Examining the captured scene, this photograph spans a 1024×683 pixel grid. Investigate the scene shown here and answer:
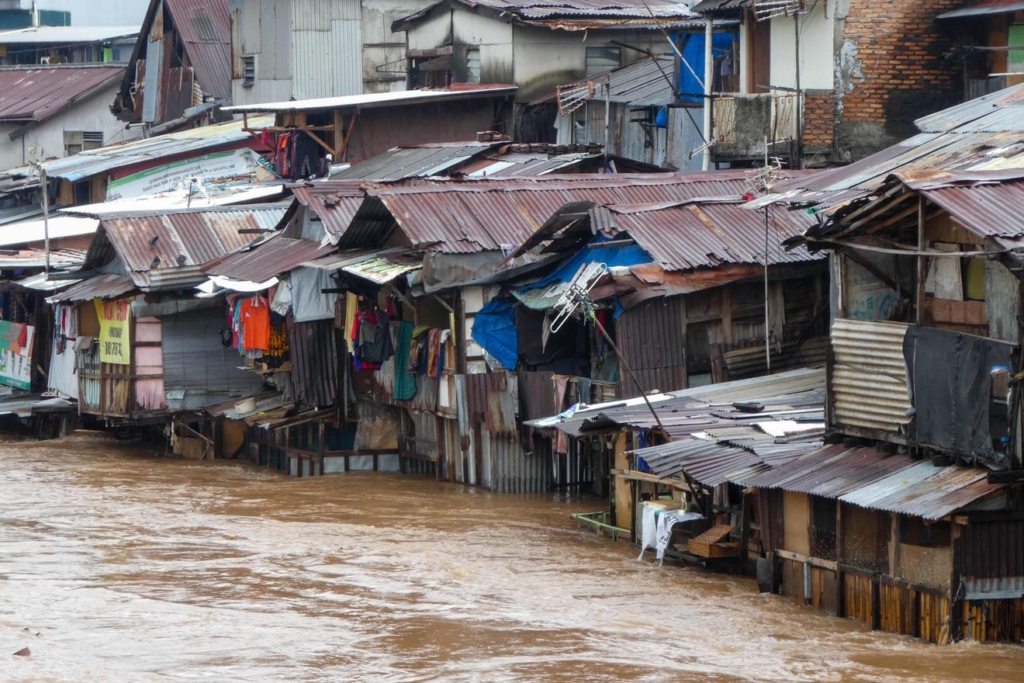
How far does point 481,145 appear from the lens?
27312mm

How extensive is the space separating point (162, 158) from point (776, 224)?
16493mm

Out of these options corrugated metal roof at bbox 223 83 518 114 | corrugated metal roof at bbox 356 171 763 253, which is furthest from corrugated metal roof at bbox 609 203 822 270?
corrugated metal roof at bbox 223 83 518 114

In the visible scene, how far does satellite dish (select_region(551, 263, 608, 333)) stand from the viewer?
18500 mm

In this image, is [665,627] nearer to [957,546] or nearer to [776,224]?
[957,546]

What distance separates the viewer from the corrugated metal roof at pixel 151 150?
3256 centimetres

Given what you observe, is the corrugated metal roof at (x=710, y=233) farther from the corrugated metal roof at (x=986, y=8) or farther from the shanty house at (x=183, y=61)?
the shanty house at (x=183, y=61)

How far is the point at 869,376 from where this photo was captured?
14266mm

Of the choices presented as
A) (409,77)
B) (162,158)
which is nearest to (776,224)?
(409,77)

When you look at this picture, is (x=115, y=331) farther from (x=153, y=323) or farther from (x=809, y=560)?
(x=809, y=560)

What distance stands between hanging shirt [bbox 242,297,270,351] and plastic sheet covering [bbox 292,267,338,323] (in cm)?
91

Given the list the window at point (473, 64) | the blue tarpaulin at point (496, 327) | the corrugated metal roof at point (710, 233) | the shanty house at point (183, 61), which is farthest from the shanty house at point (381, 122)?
the corrugated metal roof at point (710, 233)

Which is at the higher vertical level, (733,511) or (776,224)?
(776,224)

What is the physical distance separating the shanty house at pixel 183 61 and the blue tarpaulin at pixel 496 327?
752 inches

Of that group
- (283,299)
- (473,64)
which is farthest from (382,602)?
(473,64)
